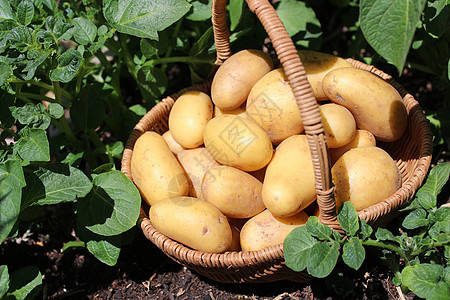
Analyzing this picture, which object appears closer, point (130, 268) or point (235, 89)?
point (235, 89)

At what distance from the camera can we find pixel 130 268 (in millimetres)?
1647

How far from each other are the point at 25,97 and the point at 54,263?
641 mm

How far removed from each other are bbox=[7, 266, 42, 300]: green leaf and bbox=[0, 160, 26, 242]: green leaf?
0.91ft

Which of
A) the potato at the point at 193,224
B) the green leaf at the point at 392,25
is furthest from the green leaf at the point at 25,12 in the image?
the green leaf at the point at 392,25

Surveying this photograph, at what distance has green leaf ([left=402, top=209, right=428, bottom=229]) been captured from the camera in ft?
4.23

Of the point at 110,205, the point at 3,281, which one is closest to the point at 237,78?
Result: the point at 110,205

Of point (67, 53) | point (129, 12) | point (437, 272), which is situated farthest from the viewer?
point (129, 12)

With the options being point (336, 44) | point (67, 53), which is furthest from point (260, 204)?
point (336, 44)

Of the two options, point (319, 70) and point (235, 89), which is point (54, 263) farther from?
point (319, 70)

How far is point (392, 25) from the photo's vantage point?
1.09 metres

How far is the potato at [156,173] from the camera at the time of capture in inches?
56.7

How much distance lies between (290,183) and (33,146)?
2.54 feet

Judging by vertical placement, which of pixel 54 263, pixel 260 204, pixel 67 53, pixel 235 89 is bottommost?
pixel 54 263

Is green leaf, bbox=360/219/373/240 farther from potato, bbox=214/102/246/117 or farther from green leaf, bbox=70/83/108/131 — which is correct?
green leaf, bbox=70/83/108/131
